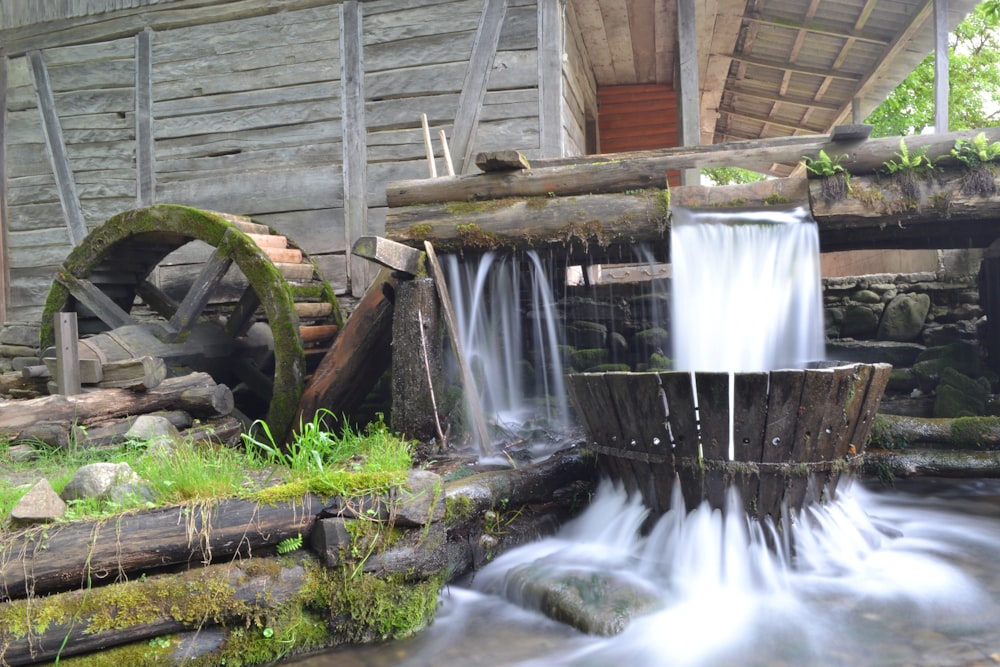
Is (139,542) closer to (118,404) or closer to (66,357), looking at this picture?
(118,404)

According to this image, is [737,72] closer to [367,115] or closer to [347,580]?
[367,115]

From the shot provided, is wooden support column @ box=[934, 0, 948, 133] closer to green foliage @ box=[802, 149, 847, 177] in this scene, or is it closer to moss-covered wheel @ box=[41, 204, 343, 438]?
green foliage @ box=[802, 149, 847, 177]

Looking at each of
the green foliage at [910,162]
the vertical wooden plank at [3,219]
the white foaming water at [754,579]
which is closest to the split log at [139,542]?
the white foaming water at [754,579]

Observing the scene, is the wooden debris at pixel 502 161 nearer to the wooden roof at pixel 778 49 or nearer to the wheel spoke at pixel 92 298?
the wheel spoke at pixel 92 298

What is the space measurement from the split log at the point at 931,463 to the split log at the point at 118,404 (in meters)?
4.80

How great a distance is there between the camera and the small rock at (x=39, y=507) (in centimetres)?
279

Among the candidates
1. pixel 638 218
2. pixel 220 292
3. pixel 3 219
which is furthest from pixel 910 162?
pixel 3 219

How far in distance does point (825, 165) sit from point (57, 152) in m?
8.27

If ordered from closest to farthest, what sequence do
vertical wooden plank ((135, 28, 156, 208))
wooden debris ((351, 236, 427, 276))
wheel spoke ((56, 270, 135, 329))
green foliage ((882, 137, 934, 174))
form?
wooden debris ((351, 236, 427, 276)) → green foliage ((882, 137, 934, 174)) → wheel spoke ((56, 270, 135, 329)) → vertical wooden plank ((135, 28, 156, 208))

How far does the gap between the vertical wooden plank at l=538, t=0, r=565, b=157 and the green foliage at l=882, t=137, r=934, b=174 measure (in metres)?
2.94

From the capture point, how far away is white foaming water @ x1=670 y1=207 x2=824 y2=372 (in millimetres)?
5191

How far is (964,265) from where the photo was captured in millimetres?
7473

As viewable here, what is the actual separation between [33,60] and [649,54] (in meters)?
8.13

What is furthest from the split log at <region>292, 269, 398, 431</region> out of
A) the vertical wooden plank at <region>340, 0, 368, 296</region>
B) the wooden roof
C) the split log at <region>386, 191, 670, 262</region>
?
the wooden roof
